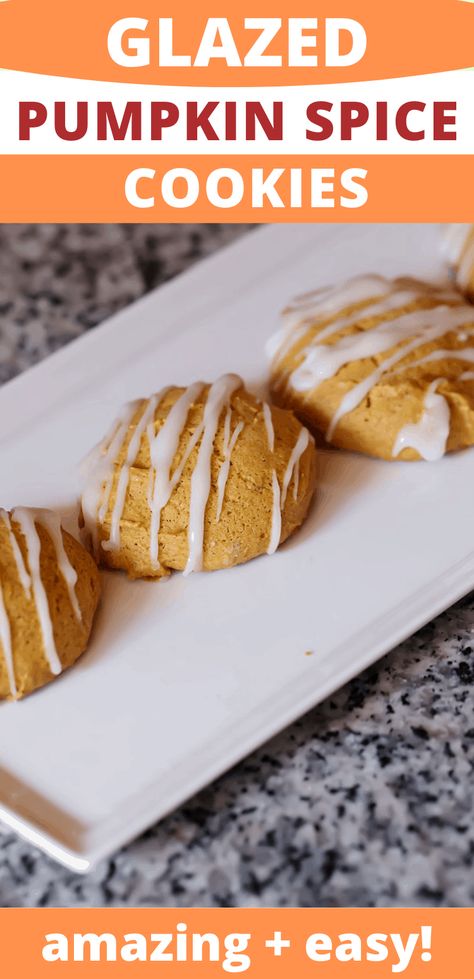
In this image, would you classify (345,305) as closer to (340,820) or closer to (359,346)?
(359,346)

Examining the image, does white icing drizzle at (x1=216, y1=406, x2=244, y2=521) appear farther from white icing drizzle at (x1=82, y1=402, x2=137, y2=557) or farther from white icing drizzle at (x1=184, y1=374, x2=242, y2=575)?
white icing drizzle at (x1=82, y1=402, x2=137, y2=557)

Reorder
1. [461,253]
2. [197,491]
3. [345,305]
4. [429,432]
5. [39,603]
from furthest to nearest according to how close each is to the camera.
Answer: [461,253] < [345,305] < [429,432] < [197,491] < [39,603]

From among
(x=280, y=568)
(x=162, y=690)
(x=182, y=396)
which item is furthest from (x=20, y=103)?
(x=162, y=690)

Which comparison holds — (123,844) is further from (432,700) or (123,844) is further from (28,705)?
(432,700)

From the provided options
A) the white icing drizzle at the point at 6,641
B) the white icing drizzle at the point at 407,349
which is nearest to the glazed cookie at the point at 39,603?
the white icing drizzle at the point at 6,641

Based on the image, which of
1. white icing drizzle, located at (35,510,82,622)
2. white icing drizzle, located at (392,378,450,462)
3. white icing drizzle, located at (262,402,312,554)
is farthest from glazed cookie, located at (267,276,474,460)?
white icing drizzle, located at (35,510,82,622)

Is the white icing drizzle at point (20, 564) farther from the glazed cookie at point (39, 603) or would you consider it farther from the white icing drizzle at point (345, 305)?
the white icing drizzle at point (345, 305)

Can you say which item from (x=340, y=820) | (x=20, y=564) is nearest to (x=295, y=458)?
(x=20, y=564)
